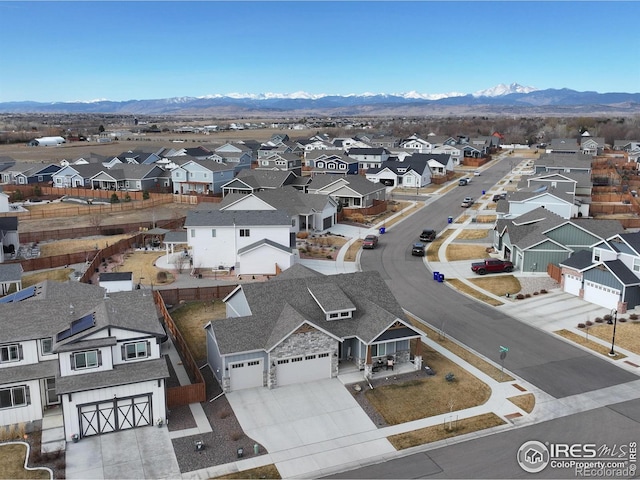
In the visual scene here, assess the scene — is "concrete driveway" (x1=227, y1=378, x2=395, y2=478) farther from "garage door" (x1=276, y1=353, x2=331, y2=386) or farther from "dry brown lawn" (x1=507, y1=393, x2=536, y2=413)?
"dry brown lawn" (x1=507, y1=393, x2=536, y2=413)

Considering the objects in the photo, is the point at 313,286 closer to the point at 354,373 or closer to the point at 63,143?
the point at 354,373

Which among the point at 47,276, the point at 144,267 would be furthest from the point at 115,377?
the point at 47,276

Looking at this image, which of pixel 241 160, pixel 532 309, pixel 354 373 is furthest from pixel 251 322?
pixel 241 160

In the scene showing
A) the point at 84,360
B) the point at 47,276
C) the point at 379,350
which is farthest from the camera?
the point at 47,276

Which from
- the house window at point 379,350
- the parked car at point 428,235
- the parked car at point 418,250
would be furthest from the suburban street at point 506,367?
the parked car at point 428,235

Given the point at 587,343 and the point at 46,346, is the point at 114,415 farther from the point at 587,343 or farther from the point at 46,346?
the point at 587,343

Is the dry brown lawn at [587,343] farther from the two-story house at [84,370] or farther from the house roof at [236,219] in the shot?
the two-story house at [84,370]
